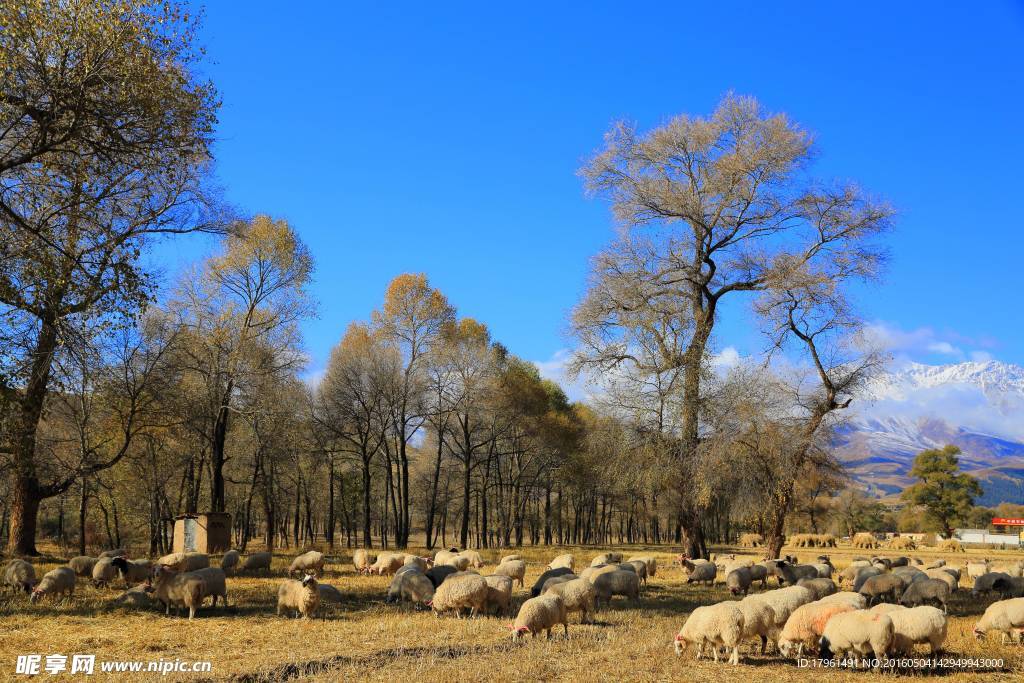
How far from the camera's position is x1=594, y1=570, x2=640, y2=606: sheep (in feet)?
55.0

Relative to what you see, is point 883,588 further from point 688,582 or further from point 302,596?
point 302,596

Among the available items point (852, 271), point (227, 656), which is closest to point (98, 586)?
point (227, 656)

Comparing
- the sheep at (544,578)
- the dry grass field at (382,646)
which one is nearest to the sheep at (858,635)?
the dry grass field at (382,646)

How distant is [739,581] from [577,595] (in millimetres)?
6979

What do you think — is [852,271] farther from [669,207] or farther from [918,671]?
[918,671]

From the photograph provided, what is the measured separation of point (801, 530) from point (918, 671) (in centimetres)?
7786

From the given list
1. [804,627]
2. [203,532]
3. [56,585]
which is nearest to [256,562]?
[203,532]

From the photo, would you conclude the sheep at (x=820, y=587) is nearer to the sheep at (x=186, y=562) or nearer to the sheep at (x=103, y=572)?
the sheep at (x=186, y=562)

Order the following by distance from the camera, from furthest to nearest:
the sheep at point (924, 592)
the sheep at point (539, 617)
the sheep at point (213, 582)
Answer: the sheep at point (924, 592) < the sheep at point (213, 582) < the sheep at point (539, 617)

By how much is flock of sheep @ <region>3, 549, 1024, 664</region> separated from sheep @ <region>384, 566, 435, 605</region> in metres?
0.02

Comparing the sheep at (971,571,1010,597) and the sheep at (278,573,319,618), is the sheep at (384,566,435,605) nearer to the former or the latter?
the sheep at (278,573,319,618)

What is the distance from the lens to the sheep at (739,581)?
18906 mm

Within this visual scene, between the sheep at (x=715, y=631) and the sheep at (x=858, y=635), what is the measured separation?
109 centimetres

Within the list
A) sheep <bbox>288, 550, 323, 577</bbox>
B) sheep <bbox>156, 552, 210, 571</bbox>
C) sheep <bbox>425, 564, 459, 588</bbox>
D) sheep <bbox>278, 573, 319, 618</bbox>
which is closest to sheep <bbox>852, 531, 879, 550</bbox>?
sheep <bbox>288, 550, 323, 577</bbox>
